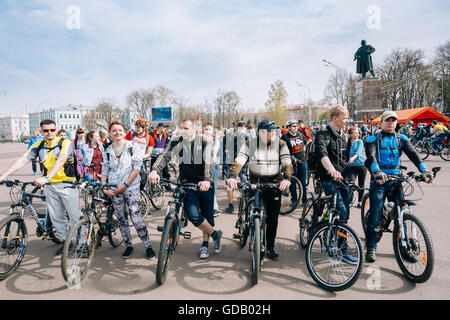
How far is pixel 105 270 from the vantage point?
143 inches

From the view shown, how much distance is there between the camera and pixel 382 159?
3.75m

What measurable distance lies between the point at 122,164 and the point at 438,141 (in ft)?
51.8

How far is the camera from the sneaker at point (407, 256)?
3.30 metres

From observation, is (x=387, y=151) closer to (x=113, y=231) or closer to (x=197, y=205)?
(x=197, y=205)

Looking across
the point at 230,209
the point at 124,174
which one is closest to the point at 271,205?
the point at 124,174

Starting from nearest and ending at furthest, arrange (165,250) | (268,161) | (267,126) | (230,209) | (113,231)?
1. (165,250)
2. (267,126)
3. (268,161)
4. (113,231)
5. (230,209)

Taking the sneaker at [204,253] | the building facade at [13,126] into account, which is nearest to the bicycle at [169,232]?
the sneaker at [204,253]

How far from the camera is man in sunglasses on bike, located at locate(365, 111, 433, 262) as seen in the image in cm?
364

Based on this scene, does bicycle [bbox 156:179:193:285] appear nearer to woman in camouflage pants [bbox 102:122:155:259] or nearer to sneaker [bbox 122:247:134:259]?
woman in camouflage pants [bbox 102:122:155:259]

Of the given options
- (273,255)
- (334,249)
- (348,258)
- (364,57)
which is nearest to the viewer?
(334,249)

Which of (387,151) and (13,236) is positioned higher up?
(387,151)

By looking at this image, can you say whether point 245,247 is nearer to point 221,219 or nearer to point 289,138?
point 221,219
